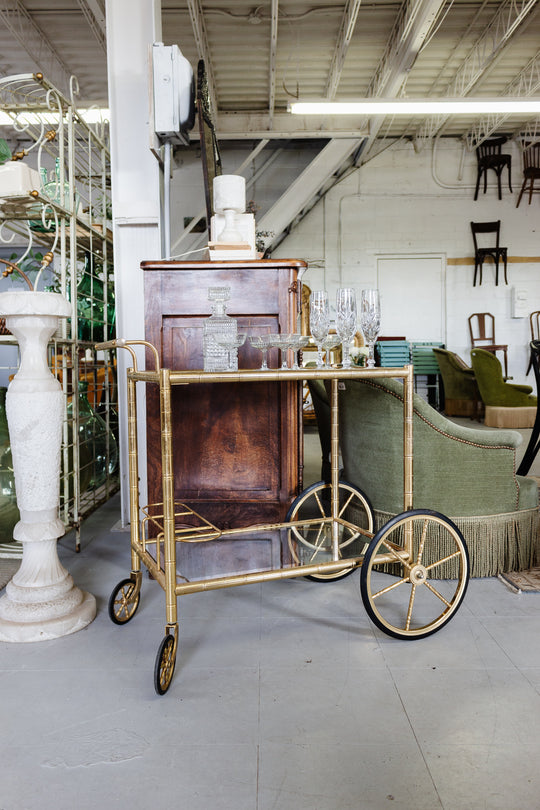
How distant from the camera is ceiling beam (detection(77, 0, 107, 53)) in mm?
5387

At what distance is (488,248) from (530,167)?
142cm

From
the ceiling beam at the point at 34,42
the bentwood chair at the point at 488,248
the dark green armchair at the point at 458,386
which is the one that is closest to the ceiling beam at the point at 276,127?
the ceiling beam at the point at 34,42

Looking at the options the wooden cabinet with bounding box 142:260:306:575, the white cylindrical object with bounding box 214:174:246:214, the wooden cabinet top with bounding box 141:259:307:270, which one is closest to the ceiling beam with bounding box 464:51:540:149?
the white cylindrical object with bounding box 214:174:246:214

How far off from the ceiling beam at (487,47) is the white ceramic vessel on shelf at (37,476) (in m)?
5.65

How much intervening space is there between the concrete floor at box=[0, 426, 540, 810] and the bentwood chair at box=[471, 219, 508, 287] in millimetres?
8366

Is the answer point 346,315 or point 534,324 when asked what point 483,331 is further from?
point 346,315

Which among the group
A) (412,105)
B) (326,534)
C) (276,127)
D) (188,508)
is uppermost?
(276,127)

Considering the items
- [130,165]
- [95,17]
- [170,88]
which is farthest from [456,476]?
[95,17]

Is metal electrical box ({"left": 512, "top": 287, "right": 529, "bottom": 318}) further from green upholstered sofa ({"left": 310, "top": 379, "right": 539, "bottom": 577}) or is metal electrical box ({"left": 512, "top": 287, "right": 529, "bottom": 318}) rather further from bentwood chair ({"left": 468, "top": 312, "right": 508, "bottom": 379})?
green upholstered sofa ({"left": 310, "top": 379, "right": 539, "bottom": 577})

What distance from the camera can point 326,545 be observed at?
223 cm

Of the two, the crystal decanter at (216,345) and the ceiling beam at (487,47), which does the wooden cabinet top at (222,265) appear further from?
the ceiling beam at (487,47)

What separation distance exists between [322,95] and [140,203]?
6.18 metres

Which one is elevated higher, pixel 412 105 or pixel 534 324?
pixel 412 105

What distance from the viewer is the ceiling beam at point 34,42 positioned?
601 cm
